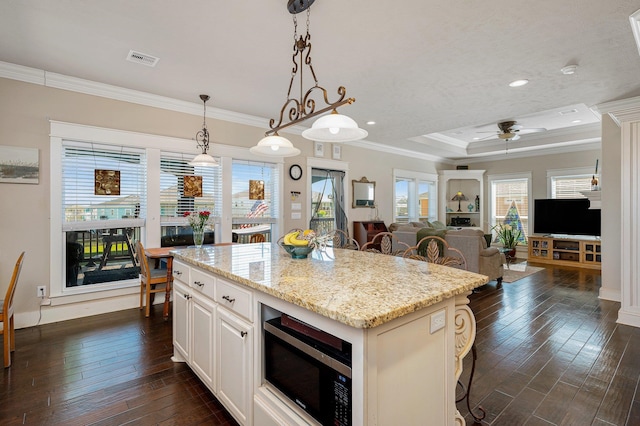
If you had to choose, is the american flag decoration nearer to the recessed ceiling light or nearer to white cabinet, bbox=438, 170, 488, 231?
the recessed ceiling light

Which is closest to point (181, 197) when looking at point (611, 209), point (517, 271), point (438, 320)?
point (438, 320)

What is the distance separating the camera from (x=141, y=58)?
2.91m

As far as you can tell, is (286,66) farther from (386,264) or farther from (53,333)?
(53,333)

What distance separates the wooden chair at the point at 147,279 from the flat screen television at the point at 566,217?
8.01 metres

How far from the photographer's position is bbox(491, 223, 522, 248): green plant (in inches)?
295

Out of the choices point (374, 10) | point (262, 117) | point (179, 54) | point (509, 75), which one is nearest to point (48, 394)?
point (179, 54)

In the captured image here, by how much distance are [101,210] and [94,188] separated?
0.88 feet

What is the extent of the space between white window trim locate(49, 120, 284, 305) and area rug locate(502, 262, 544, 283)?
5.01 meters

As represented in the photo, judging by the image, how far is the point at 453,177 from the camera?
8.55m

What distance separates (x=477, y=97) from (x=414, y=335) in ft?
12.4

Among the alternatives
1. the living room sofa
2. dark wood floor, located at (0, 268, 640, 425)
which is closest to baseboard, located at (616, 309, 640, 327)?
dark wood floor, located at (0, 268, 640, 425)

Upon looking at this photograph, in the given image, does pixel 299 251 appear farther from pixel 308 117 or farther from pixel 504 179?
pixel 504 179

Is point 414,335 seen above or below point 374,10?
below

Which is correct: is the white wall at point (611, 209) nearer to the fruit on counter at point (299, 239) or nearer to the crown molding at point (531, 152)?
the crown molding at point (531, 152)
